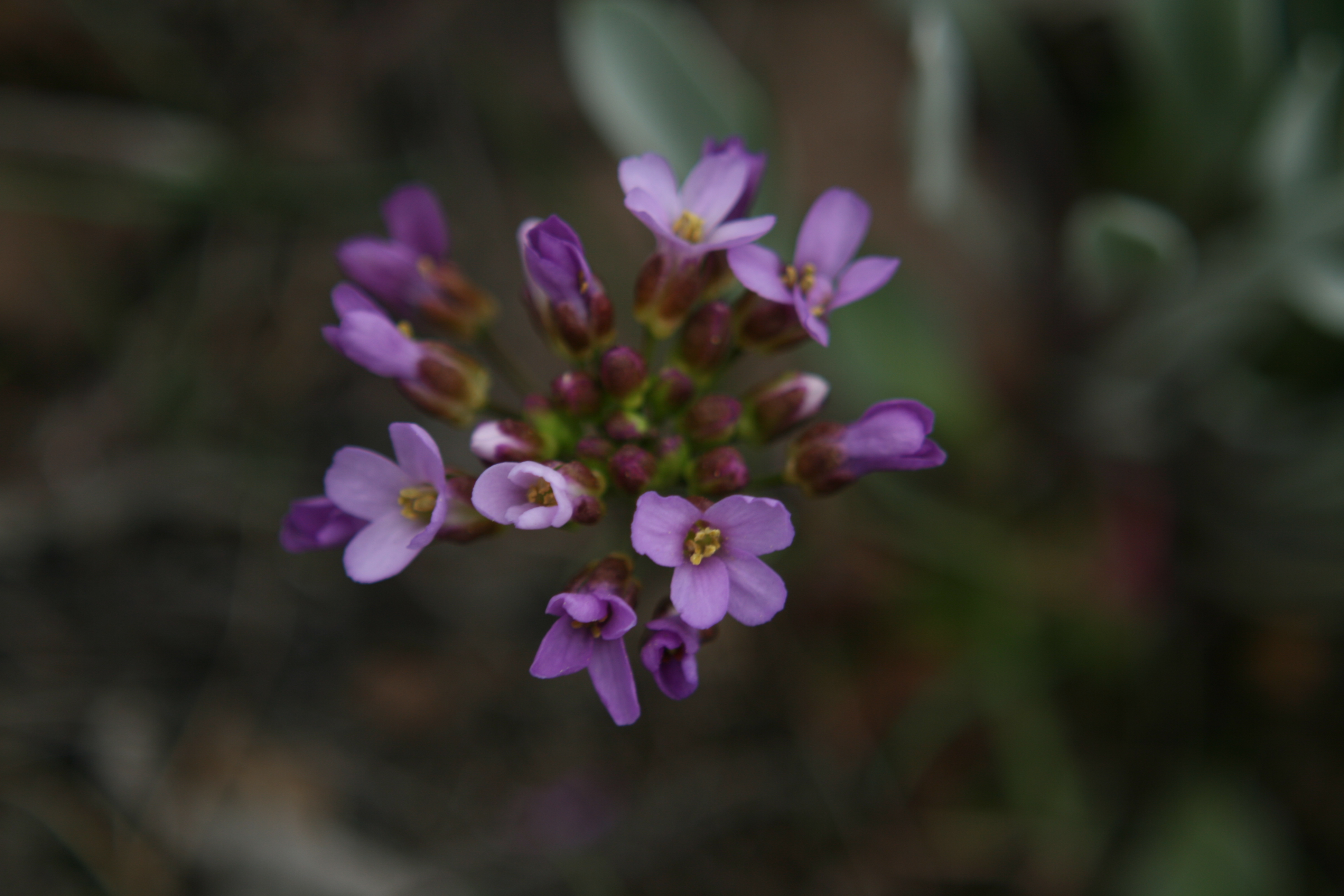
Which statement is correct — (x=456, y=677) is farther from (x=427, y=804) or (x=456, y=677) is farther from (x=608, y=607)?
(x=608, y=607)

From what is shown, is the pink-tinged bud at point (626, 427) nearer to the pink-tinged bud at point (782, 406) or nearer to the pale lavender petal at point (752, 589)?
the pink-tinged bud at point (782, 406)

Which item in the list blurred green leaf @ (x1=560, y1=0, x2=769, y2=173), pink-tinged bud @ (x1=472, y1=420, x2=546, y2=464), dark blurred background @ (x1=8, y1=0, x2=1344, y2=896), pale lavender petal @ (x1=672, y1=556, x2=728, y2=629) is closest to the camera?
pale lavender petal @ (x1=672, y1=556, x2=728, y2=629)

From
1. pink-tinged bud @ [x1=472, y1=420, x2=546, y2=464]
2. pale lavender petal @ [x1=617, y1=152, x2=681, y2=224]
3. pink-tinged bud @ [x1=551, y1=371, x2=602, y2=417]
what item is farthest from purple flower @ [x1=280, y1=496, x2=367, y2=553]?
pale lavender petal @ [x1=617, y1=152, x2=681, y2=224]

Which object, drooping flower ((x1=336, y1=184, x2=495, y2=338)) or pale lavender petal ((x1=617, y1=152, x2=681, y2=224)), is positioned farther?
drooping flower ((x1=336, y1=184, x2=495, y2=338))

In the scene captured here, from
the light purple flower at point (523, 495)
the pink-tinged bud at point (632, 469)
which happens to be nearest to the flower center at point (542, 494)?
the light purple flower at point (523, 495)

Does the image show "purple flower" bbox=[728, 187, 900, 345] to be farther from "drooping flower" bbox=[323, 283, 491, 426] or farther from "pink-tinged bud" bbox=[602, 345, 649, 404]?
"drooping flower" bbox=[323, 283, 491, 426]

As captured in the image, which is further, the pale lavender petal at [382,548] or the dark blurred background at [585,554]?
the dark blurred background at [585,554]
